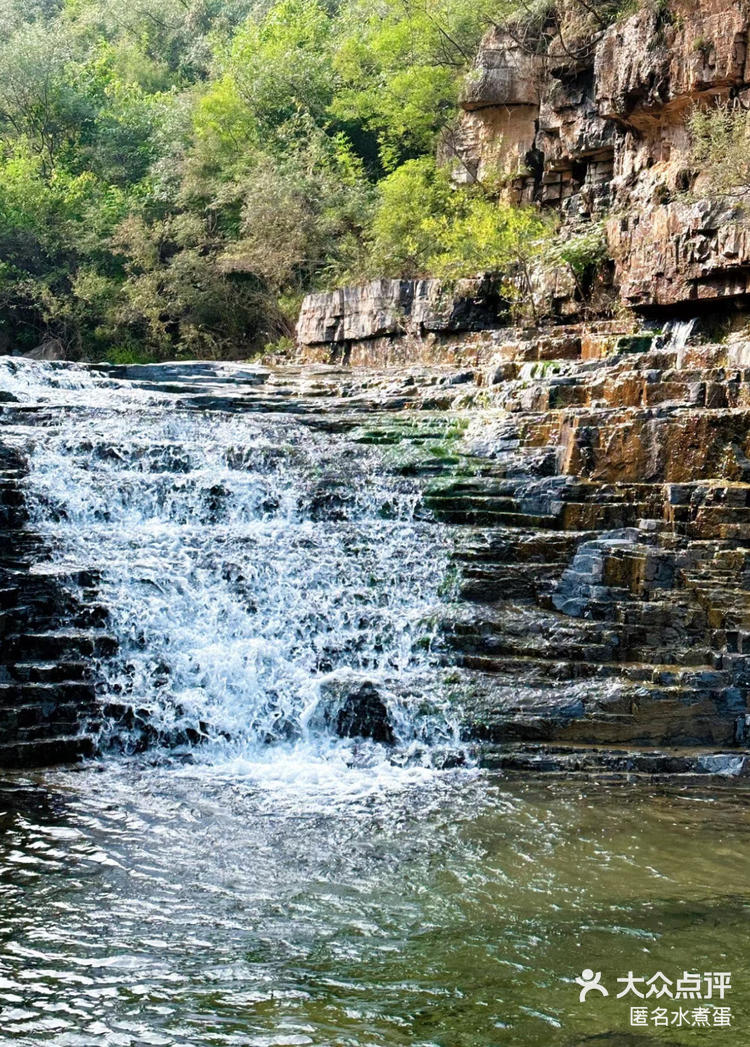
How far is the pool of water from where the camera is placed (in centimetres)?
585

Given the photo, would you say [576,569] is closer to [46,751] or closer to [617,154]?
[46,751]

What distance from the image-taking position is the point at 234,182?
34.0m

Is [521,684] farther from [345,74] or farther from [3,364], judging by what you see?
[345,74]

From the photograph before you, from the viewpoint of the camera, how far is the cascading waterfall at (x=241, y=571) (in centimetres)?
1179

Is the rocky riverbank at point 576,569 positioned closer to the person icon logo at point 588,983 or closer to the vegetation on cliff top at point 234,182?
the person icon logo at point 588,983

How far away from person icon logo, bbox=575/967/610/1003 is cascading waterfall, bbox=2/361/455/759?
5049 mm

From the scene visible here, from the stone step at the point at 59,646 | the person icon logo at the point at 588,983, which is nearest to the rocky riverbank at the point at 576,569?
the stone step at the point at 59,646

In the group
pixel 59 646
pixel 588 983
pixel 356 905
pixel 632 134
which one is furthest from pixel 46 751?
pixel 632 134

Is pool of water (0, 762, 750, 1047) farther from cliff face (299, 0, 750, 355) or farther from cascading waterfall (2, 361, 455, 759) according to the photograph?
cliff face (299, 0, 750, 355)

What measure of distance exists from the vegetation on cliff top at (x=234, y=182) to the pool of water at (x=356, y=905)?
18275mm

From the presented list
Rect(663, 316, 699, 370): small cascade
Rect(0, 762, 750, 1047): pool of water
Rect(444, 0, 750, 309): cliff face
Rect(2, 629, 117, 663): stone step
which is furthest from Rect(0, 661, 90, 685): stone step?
Rect(444, 0, 750, 309): cliff face

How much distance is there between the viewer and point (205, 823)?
910 centimetres

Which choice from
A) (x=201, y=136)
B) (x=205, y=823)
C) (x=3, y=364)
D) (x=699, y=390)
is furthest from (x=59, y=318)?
(x=205, y=823)

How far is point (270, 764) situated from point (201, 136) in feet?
95.9
